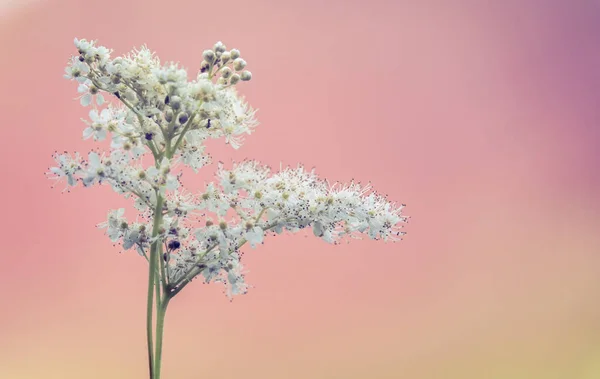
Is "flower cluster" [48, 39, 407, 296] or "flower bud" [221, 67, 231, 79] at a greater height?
"flower bud" [221, 67, 231, 79]

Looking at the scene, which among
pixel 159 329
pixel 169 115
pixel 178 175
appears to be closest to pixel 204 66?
pixel 169 115

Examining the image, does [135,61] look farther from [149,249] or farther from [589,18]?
[589,18]

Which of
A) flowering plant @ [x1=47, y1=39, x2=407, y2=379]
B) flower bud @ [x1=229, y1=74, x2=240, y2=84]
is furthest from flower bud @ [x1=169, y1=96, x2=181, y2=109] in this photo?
flower bud @ [x1=229, y1=74, x2=240, y2=84]

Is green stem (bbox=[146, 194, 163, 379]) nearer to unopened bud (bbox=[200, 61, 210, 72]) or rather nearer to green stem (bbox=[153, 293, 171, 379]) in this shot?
green stem (bbox=[153, 293, 171, 379])

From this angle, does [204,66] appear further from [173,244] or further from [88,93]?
[173,244]

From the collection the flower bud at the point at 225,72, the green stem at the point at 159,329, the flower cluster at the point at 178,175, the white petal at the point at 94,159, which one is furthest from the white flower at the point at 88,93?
the green stem at the point at 159,329

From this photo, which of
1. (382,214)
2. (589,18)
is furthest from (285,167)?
(589,18)

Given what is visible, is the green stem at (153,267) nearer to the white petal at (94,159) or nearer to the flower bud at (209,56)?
the white petal at (94,159)
